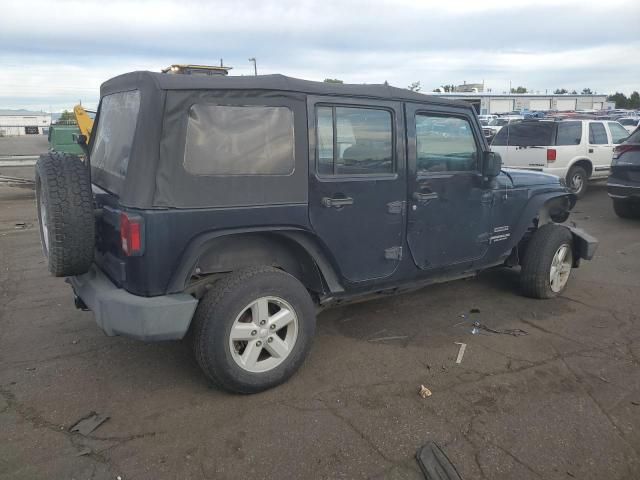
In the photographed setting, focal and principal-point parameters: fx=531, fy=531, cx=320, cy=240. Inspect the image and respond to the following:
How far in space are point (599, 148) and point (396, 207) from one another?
1067 centimetres

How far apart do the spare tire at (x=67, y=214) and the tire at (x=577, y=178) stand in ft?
37.1

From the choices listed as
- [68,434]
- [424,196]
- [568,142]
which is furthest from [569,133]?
[68,434]

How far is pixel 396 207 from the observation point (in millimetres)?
3906

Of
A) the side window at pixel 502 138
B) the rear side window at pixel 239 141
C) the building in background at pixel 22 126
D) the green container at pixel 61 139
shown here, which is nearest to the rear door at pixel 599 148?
the side window at pixel 502 138

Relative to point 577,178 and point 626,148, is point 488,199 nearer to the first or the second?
point 626,148

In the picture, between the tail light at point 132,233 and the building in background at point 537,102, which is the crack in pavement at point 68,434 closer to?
the tail light at point 132,233

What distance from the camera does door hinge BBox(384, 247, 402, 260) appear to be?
393cm

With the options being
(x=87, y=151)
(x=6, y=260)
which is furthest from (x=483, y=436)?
(x=6, y=260)

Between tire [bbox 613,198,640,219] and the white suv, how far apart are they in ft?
6.46

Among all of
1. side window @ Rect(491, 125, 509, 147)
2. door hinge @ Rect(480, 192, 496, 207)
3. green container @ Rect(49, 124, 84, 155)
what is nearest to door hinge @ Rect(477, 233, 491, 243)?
door hinge @ Rect(480, 192, 496, 207)

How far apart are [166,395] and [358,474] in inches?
54.7

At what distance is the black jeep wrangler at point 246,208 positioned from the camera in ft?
9.89

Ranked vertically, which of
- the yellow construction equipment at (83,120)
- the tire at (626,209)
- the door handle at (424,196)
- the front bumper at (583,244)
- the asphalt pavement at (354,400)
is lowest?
the asphalt pavement at (354,400)

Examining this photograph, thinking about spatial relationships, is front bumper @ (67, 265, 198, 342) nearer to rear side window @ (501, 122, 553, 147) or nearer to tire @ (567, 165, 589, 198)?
rear side window @ (501, 122, 553, 147)
